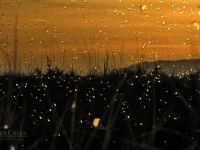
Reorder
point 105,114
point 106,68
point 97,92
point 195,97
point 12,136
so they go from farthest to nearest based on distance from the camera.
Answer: point 106,68 → point 97,92 → point 195,97 → point 105,114 → point 12,136

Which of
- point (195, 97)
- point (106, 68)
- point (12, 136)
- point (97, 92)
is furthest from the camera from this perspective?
point (106, 68)

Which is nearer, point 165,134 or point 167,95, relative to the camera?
point 165,134

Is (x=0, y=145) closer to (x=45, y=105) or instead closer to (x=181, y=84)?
(x=45, y=105)

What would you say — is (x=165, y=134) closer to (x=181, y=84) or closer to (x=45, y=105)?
(x=45, y=105)

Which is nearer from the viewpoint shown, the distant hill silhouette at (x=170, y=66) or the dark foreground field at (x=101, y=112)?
the dark foreground field at (x=101, y=112)

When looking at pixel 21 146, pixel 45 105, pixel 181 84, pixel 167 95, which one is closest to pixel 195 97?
pixel 167 95

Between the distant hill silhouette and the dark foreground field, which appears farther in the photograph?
the distant hill silhouette

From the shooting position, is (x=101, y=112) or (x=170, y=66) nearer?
(x=101, y=112)
